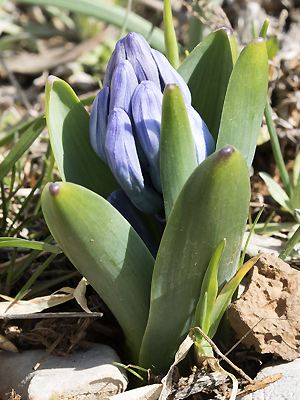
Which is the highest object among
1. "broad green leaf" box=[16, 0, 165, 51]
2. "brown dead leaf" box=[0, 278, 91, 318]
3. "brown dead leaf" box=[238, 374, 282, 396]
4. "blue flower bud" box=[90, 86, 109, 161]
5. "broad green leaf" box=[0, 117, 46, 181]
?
"blue flower bud" box=[90, 86, 109, 161]

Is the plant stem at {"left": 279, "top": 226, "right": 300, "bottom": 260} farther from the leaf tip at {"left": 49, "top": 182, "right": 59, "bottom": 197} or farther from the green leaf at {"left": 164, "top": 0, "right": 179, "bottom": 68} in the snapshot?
the leaf tip at {"left": 49, "top": 182, "right": 59, "bottom": 197}

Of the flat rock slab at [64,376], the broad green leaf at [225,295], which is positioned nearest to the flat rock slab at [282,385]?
the broad green leaf at [225,295]

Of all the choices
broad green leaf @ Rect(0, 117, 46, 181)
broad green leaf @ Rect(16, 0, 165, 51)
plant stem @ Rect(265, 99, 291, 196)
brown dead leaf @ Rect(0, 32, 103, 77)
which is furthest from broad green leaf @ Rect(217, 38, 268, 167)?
brown dead leaf @ Rect(0, 32, 103, 77)

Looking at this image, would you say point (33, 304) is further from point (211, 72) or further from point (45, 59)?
point (45, 59)

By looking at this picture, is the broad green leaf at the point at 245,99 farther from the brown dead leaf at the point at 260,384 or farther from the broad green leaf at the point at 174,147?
A: the brown dead leaf at the point at 260,384

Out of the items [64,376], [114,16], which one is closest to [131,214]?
[64,376]

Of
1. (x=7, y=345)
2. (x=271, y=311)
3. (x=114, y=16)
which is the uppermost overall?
(x=114, y=16)

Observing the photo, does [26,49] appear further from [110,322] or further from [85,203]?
[85,203]

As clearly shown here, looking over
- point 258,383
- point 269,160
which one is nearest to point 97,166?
point 258,383
